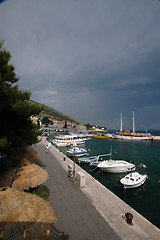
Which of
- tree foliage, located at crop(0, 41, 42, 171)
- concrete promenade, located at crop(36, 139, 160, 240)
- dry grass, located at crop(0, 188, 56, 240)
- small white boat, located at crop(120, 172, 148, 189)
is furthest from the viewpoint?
small white boat, located at crop(120, 172, 148, 189)

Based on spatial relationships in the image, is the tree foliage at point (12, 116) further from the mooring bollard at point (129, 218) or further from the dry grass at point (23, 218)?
the mooring bollard at point (129, 218)

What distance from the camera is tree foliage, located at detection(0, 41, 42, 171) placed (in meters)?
6.77

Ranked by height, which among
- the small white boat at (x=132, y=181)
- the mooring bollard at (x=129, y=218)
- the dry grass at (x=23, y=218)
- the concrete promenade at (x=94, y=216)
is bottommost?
the small white boat at (x=132, y=181)

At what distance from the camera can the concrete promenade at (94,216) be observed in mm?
6297

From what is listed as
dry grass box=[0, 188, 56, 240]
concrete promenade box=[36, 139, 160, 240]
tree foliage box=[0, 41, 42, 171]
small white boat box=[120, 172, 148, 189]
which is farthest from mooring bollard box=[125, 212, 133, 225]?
small white boat box=[120, 172, 148, 189]

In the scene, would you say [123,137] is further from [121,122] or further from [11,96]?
[11,96]

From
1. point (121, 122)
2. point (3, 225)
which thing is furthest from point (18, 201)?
point (121, 122)

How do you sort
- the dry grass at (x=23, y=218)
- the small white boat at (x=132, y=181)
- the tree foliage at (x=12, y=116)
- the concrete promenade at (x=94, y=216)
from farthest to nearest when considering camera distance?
the small white boat at (x=132, y=181) < the tree foliage at (x=12, y=116) < the concrete promenade at (x=94, y=216) < the dry grass at (x=23, y=218)

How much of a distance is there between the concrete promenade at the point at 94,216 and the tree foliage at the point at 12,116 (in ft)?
15.8

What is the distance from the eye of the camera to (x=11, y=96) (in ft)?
22.2

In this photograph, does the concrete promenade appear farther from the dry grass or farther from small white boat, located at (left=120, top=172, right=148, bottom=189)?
small white boat, located at (left=120, top=172, right=148, bottom=189)

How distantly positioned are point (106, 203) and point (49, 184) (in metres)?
5.80

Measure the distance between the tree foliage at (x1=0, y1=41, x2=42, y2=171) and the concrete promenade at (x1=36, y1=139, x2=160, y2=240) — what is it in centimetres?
483

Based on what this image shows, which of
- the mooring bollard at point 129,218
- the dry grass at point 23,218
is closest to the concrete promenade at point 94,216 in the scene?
the mooring bollard at point 129,218
